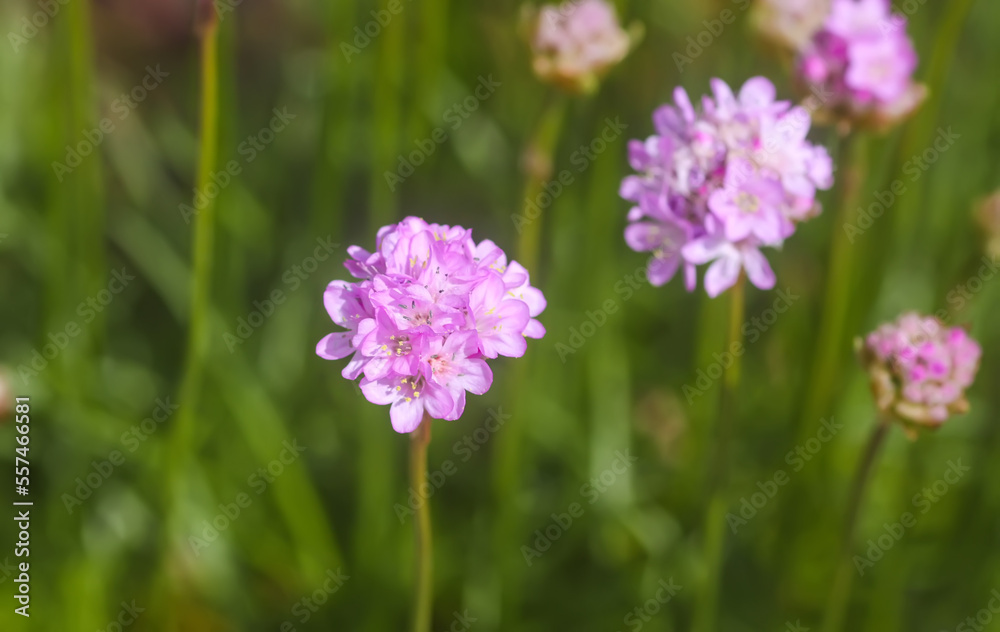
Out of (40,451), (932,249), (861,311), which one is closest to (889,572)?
(861,311)

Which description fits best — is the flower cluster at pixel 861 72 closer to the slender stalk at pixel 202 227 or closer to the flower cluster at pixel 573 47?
the flower cluster at pixel 573 47

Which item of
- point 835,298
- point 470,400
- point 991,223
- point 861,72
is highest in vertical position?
point 470,400

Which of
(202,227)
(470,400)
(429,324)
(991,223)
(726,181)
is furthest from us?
(470,400)

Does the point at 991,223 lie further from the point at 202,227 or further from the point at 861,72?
the point at 202,227

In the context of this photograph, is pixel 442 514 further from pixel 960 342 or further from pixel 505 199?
pixel 960 342

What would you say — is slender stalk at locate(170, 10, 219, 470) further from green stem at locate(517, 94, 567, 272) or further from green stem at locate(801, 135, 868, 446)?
green stem at locate(801, 135, 868, 446)

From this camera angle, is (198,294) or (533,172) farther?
(533,172)

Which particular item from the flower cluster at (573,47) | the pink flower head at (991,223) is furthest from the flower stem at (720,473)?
the pink flower head at (991,223)

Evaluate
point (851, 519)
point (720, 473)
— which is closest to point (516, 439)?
point (720, 473)

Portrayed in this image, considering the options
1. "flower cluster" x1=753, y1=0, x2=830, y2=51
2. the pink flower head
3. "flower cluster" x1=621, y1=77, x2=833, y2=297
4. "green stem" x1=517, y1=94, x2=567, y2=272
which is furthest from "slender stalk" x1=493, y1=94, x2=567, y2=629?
the pink flower head
